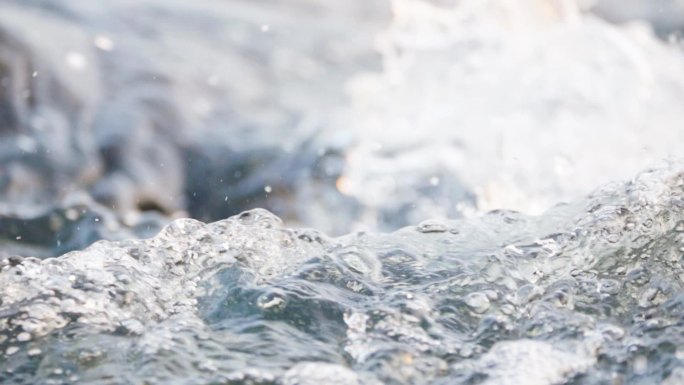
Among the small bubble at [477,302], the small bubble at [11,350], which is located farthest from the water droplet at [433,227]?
the small bubble at [11,350]

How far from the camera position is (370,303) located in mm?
1654

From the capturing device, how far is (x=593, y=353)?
4.58 feet

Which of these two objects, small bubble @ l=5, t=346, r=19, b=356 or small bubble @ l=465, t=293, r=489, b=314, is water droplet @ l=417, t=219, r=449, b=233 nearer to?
small bubble @ l=465, t=293, r=489, b=314

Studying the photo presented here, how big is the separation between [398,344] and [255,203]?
3015mm

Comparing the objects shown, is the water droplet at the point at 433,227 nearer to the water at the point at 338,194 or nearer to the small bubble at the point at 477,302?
the water at the point at 338,194

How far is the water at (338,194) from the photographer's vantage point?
57.6 inches

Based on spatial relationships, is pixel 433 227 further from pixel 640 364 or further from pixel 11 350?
pixel 11 350

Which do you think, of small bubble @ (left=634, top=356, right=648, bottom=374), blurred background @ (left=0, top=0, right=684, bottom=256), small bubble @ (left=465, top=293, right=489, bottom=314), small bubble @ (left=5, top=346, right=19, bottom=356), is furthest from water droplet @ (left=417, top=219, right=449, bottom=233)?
blurred background @ (left=0, top=0, right=684, bottom=256)

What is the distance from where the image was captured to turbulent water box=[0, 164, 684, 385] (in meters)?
1.39

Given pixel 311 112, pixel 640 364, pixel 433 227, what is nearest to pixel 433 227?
pixel 433 227

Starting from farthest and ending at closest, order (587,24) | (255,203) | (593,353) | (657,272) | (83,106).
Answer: (587,24) → (83,106) → (255,203) → (657,272) → (593,353)

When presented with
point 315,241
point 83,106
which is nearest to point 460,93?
point 83,106

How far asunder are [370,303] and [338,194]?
9.53ft

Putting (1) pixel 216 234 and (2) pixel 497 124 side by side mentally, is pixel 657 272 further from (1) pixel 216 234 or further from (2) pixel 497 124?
(2) pixel 497 124
